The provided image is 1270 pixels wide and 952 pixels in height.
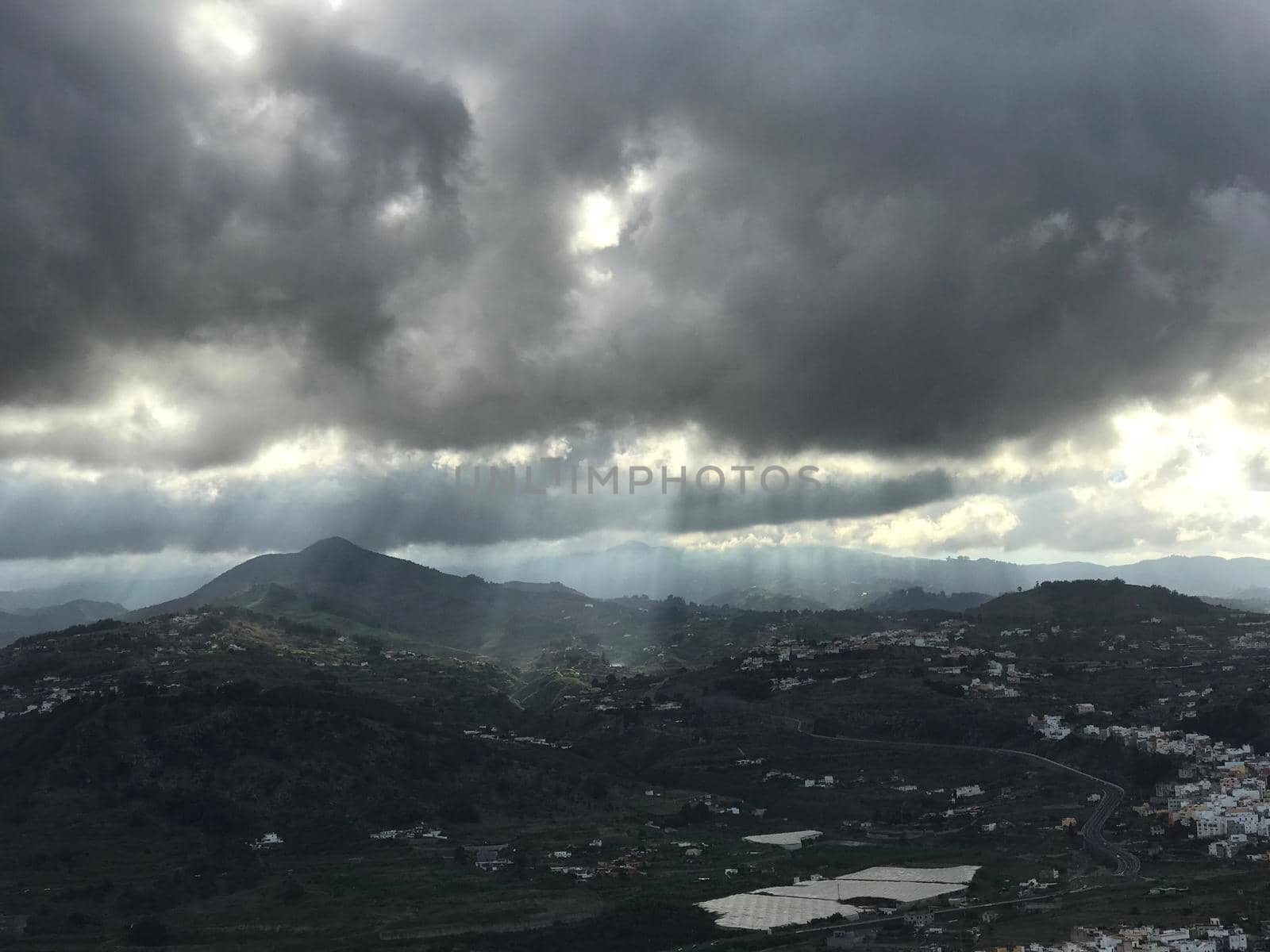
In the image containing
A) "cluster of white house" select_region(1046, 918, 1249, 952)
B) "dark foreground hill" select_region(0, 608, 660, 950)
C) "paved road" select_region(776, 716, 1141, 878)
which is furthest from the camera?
"paved road" select_region(776, 716, 1141, 878)

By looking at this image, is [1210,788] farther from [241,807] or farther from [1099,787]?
[241,807]

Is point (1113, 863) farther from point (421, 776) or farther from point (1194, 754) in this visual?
point (421, 776)

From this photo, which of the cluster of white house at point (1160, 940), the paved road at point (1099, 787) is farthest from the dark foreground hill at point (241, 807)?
the cluster of white house at point (1160, 940)

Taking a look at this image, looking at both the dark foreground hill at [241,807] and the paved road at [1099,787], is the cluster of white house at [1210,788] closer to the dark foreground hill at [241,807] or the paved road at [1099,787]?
the paved road at [1099,787]

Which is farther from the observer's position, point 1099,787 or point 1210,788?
point 1099,787

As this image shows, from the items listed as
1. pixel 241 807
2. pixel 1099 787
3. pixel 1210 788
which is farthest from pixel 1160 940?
pixel 241 807

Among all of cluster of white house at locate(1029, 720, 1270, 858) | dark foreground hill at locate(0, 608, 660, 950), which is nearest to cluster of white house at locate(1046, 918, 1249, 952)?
cluster of white house at locate(1029, 720, 1270, 858)

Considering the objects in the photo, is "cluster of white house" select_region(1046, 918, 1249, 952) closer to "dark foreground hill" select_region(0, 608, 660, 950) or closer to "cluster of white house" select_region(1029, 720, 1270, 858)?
"cluster of white house" select_region(1029, 720, 1270, 858)

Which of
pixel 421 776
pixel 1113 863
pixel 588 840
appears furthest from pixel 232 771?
pixel 1113 863
